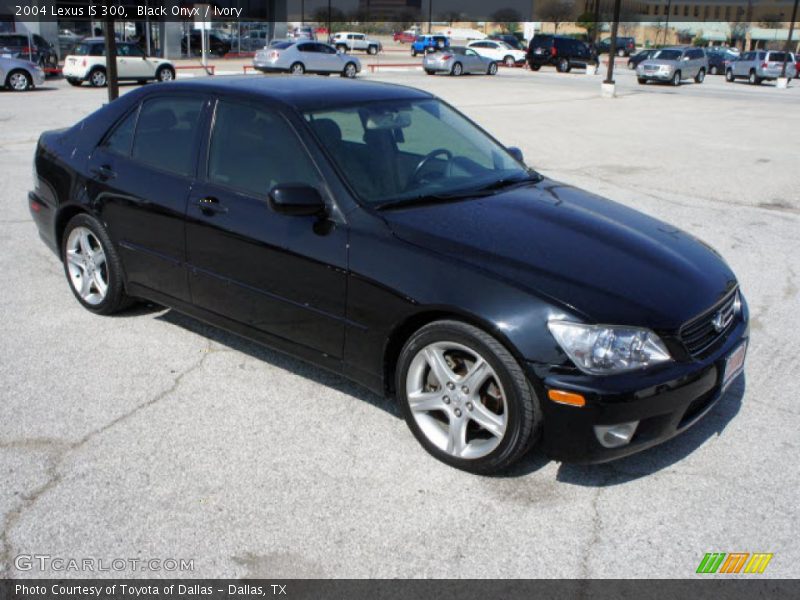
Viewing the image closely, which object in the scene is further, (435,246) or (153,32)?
(153,32)

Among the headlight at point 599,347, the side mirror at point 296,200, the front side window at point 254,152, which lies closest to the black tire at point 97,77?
the front side window at point 254,152

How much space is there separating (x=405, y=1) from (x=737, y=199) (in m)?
135

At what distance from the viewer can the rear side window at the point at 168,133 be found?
4.54m

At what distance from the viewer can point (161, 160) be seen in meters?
4.68

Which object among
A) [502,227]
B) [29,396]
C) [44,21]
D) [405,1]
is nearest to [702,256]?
[502,227]

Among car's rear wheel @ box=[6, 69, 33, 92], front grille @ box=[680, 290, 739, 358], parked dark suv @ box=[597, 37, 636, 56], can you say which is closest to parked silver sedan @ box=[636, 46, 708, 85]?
car's rear wheel @ box=[6, 69, 33, 92]

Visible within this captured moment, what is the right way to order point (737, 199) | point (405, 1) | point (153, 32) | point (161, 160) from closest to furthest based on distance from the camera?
point (161, 160), point (737, 199), point (153, 32), point (405, 1)

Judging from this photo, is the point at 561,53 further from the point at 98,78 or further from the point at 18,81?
the point at 18,81

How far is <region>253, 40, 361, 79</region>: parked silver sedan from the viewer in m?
31.7

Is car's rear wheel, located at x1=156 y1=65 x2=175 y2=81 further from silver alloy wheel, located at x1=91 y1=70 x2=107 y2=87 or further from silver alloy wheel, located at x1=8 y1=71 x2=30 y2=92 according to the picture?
silver alloy wheel, located at x1=8 y1=71 x2=30 y2=92

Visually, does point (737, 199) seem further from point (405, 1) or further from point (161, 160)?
point (405, 1)

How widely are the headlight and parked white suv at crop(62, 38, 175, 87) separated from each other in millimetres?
25027

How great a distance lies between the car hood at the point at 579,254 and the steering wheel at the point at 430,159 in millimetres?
287

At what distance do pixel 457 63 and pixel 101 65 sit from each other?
17.4 m
